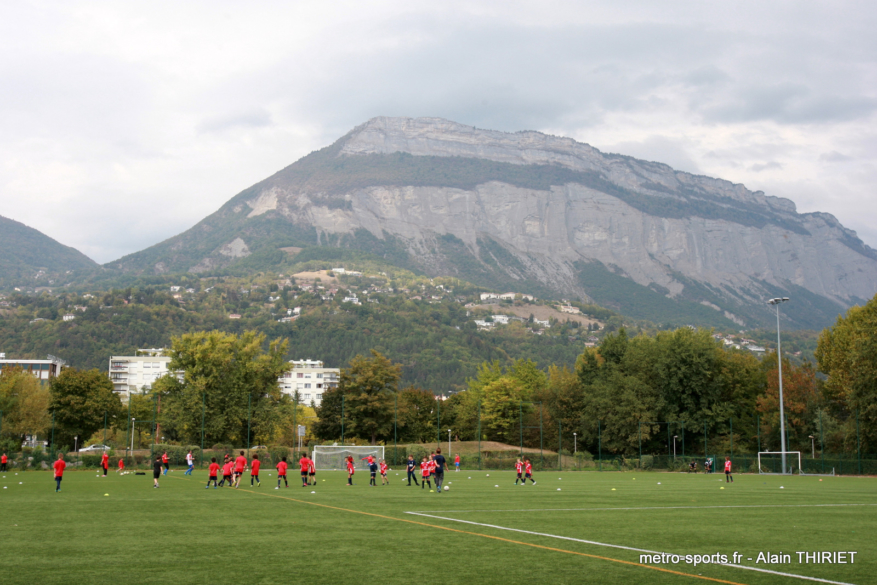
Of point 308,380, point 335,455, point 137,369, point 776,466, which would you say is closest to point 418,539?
point 335,455

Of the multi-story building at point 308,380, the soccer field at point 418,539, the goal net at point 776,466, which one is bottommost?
the goal net at point 776,466

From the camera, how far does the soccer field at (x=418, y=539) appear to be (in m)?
10.2

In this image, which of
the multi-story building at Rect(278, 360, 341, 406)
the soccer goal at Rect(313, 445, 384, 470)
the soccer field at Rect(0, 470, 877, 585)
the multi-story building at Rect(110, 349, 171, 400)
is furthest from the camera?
the multi-story building at Rect(278, 360, 341, 406)

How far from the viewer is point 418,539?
45.6 ft

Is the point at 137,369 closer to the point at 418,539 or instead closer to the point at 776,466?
the point at 776,466

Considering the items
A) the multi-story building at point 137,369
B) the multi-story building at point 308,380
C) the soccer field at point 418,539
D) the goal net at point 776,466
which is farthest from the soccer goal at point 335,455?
the multi-story building at point 137,369

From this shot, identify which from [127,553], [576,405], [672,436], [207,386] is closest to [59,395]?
[207,386]

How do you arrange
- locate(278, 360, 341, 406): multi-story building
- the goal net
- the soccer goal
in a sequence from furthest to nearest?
1. locate(278, 360, 341, 406): multi-story building
2. the goal net
3. the soccer goal

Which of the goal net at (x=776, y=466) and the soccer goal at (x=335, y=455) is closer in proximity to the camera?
the soccer goal at (x=335, y=455)

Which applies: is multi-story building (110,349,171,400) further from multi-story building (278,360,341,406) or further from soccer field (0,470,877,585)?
soccer field (0,470,877,585)

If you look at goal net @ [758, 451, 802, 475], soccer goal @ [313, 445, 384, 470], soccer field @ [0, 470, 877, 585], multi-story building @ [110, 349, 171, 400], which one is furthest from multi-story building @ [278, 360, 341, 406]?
soccer field @ [0, 470, 877, 585]

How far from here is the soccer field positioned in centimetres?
1021

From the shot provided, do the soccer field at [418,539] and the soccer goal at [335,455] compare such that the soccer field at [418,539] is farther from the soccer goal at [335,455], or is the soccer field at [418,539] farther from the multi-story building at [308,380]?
the multi-story building at [308,380]

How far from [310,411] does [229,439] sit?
223 feet
